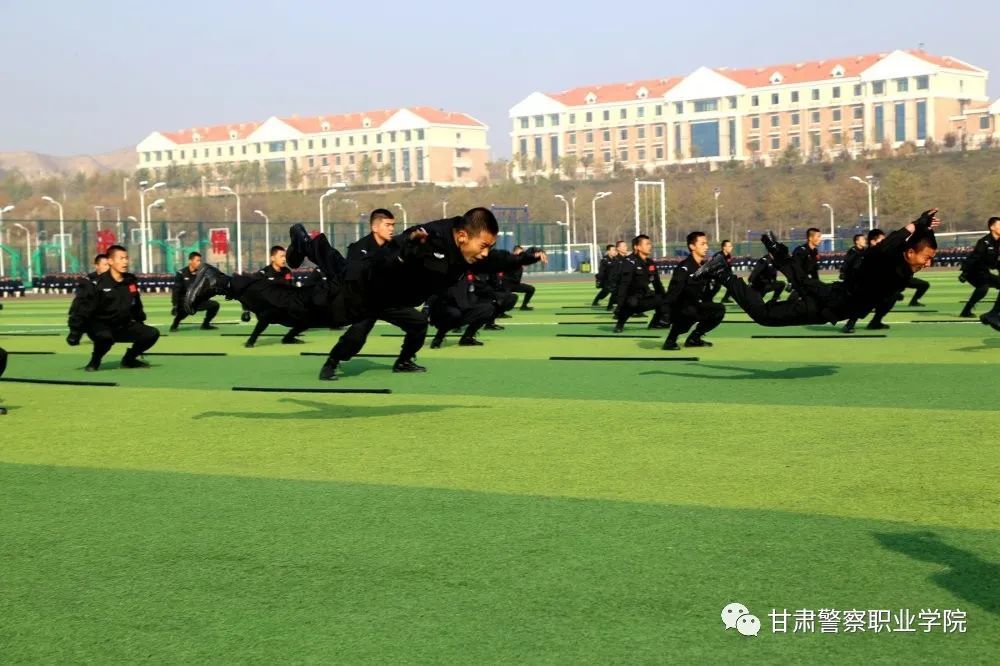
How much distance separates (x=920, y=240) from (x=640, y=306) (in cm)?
1039

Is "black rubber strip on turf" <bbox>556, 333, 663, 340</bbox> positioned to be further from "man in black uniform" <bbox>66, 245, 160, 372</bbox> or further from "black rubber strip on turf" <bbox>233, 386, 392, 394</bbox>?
"black rubber strip on turf" <bbox>233, 386, 392, 394</bbox>

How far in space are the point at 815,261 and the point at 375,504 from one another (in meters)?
14.2

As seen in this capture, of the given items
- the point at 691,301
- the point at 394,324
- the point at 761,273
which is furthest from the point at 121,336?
the point at 761,273

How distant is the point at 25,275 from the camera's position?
7844 centimetres

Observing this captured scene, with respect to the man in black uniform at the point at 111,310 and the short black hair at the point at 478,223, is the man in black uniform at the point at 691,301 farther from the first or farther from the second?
the short black hair at the point at 478,223

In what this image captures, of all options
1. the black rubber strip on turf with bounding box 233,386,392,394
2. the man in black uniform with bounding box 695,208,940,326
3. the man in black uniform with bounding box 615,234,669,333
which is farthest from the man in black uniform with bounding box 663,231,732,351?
the black rubber strip on turf with bounding box 233,386,392,394

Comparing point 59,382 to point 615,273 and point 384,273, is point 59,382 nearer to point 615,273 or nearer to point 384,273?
point 384,273

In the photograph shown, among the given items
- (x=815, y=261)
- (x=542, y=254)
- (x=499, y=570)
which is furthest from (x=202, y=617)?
(x=815, y=261)

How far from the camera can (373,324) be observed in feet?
46.7

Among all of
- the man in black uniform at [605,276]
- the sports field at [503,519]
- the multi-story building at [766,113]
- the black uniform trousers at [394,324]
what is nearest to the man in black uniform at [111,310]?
the sports field at [503,519]

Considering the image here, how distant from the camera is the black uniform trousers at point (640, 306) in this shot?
22.2 meters

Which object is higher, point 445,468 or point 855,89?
point 855,89

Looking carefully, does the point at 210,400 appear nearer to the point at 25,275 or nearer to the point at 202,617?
the point at 202,617

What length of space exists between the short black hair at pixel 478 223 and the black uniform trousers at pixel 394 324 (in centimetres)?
404
